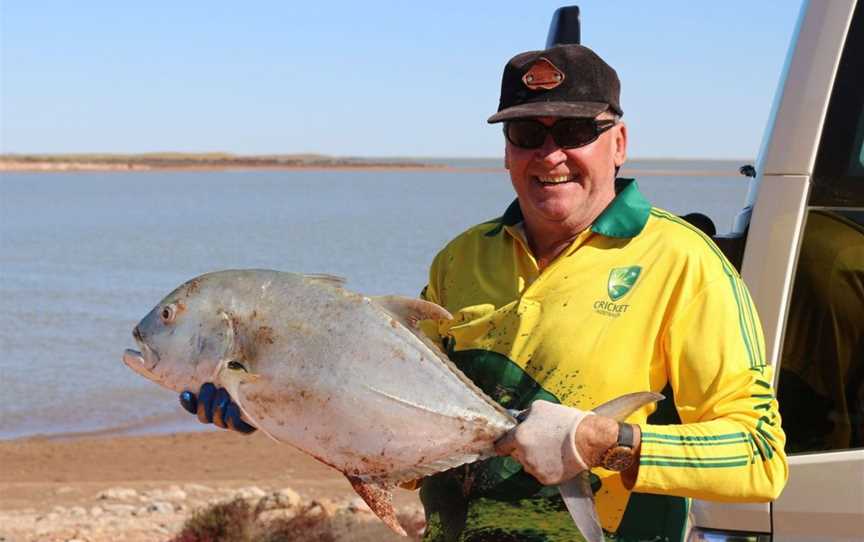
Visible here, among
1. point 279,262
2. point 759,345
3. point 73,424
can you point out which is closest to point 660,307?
point 759,345

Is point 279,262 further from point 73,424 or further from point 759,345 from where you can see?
point 759,345

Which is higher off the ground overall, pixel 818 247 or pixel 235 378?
pixel 818 247

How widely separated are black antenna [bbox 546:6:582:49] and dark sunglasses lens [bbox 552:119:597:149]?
1362 millimetres

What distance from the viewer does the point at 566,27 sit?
14.8 ft

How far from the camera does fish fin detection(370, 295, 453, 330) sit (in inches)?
121

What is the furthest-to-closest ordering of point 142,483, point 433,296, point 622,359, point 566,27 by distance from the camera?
point 142,483
point 566,27
point 433,296
point 622,359

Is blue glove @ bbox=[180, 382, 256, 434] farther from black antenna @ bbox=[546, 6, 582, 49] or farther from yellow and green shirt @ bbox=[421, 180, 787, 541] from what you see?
black antenna @ bbox=[546, 6, 582, 49]

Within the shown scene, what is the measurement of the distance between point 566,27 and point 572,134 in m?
1.41

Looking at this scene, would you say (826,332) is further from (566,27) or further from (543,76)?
(566,27)

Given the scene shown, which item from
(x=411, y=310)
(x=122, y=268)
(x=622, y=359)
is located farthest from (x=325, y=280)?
(x=122, y=268)

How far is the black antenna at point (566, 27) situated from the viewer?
4496 mm

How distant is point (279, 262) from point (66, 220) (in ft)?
93.5

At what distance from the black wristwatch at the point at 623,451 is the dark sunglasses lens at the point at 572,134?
0.76 meters

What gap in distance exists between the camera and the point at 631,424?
282 cm
